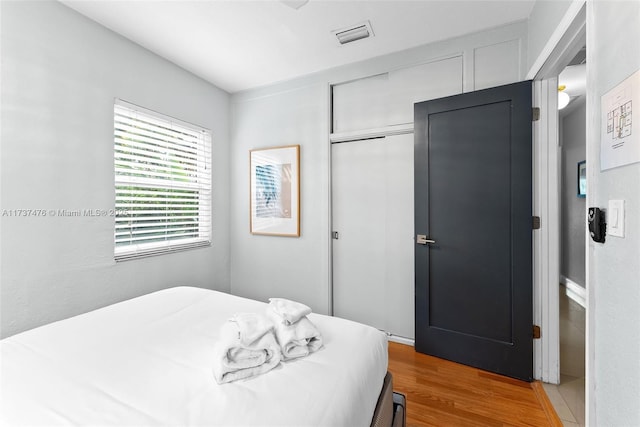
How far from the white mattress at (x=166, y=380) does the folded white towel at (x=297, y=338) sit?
36 millimetres

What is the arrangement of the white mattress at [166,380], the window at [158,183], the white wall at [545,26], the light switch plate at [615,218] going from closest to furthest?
the white mattress at [166,380] → the light switch plate at [615,218] → the white wall at [545,26] → the window at [158,183]

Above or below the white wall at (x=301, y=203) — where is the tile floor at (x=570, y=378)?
below

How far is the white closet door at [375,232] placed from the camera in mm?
2566

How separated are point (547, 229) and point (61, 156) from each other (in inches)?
135

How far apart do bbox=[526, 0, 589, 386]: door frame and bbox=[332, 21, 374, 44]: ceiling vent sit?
1234 mm

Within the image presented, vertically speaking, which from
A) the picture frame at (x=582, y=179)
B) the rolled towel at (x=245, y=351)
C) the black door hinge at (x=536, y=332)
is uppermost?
the picture frame at (x=582, y=179)

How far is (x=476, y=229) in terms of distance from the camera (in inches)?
84.7

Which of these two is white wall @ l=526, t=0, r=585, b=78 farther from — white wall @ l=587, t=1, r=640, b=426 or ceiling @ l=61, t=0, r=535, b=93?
white wall @ l=587, t=1, r=640, b=426

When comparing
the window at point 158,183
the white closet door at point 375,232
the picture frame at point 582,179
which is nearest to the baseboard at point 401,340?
the white closet door at point 375,232

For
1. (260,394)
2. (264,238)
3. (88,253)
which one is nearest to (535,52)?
(260,394)

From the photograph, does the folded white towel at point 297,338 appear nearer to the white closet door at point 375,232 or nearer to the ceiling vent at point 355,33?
the white closet door at point 375,232

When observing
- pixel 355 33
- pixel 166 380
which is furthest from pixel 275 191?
pixel 166 380

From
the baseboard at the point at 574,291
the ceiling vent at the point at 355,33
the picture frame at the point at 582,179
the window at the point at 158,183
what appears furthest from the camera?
the picture frame at the point at 582,179

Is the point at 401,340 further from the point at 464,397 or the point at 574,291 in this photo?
the point at 574,291
